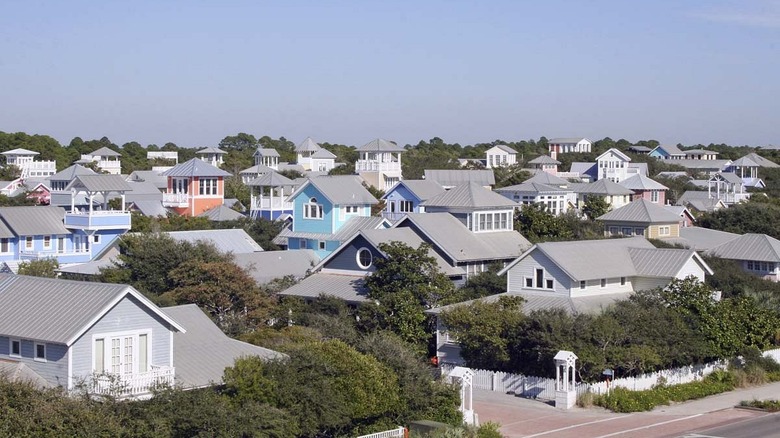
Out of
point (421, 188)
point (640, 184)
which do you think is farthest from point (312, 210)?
point (640, 184)

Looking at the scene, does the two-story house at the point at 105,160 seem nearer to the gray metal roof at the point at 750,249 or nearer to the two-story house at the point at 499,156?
the two-story house at the point at 499,156

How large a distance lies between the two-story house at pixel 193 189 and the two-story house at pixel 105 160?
39.0 m

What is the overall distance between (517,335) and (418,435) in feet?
31.1

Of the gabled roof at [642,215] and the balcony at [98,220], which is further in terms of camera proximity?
the gabled roof at [642,215]

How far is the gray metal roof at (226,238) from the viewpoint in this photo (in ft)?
190

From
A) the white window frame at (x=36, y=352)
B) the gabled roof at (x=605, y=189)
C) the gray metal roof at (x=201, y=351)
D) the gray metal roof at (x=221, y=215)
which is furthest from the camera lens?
the gabled roof at (x=605, y=189)

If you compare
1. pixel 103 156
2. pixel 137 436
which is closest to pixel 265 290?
pixel 137 436

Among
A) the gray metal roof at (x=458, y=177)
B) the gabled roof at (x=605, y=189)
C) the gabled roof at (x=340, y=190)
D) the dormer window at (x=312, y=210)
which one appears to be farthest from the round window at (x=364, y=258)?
the gray metal roof at (x=458, y=177)

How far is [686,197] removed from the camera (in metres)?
97.9

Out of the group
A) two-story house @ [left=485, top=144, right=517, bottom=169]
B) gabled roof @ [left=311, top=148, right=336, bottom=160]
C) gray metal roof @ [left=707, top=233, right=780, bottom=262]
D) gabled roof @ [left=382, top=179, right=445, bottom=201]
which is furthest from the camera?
two-story house @ [left=485, top=144, right=517, bottom=169]

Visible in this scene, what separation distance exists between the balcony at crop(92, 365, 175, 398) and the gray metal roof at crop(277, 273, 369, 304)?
17.4 meters

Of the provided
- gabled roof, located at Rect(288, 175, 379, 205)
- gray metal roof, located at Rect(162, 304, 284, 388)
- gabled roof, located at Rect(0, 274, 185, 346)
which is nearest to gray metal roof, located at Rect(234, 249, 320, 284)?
gabled roof, located at Rect(288, 175, 379, 205)

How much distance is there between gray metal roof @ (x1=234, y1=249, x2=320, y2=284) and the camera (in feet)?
172

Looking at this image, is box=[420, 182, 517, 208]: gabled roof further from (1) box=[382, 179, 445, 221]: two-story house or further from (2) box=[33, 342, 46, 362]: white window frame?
(2) box=[33, 342, 46, 362]: white window frame
